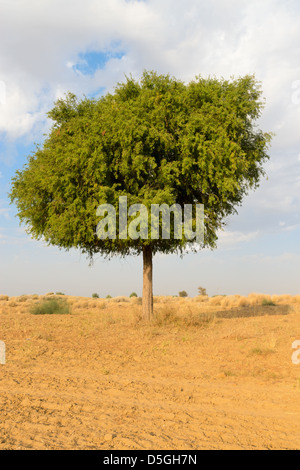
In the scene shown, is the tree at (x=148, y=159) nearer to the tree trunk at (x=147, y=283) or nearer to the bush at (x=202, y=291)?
the tree trunk at (x=147, y=283)

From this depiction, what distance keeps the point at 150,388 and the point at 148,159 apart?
9760 millimetres

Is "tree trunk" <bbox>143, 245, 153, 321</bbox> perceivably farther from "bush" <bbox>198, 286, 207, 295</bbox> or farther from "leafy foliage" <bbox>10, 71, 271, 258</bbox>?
"bush" <bbox>198, 286, 207, 295</bbox>

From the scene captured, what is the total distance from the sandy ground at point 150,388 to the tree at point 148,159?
13.4 feet

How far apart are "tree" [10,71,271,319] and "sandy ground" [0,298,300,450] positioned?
161 inches

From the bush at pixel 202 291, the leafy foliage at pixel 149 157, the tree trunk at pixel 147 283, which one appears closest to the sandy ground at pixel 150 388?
the tree trunk at pixel 147 283

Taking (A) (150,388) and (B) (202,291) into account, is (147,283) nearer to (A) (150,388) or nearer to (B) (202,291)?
(A) (150,388)

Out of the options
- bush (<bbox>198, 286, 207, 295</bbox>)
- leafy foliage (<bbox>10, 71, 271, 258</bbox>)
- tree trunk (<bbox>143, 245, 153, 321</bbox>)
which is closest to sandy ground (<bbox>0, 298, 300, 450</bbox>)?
tree trunk (<bbox>143, 245, 153, 321</bbox>)

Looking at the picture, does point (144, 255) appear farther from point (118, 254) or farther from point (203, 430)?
point (203, 430)

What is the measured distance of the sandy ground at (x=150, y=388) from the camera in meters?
6.05

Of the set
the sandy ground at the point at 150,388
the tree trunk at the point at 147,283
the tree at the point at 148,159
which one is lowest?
the sandy ground at the point at 150,388

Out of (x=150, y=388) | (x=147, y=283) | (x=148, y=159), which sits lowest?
(x=150, y=388)

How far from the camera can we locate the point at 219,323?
59.4ft

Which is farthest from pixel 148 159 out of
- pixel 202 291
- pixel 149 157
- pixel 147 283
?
pixel 202 291

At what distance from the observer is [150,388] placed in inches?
352
